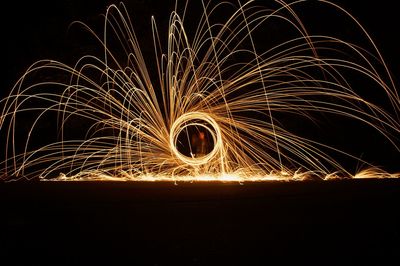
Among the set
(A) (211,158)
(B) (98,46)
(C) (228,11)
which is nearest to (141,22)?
(B) (98,46)

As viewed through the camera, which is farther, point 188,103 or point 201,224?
point 188,103

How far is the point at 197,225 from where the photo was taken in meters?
6.16

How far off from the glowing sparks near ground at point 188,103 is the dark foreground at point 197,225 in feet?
6.62

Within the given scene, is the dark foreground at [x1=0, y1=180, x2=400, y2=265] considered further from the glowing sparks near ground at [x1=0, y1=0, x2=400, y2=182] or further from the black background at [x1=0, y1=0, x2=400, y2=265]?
the glowing sparks near ground at [x1=0, y1=0, x2=400, y2=182]

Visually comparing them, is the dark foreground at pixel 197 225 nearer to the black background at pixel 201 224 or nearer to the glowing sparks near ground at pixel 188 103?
the black background at pixel 201 224

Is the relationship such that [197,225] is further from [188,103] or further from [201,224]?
[188,103]

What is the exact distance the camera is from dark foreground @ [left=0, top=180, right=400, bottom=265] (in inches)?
192

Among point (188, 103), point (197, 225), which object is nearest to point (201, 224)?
point (197, 225)

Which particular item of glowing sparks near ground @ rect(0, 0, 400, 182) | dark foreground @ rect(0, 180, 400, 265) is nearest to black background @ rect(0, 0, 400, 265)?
dark foreground @ rect(0, 180, 400, 265)

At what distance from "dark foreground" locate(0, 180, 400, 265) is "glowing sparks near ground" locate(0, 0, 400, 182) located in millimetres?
2019

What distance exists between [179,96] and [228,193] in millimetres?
3733

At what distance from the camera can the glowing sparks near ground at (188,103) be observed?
11.0m

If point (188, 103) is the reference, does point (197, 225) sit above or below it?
below

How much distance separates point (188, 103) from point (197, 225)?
18.2 ft
